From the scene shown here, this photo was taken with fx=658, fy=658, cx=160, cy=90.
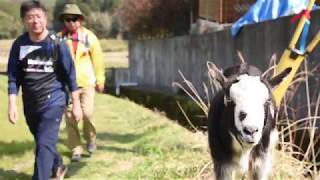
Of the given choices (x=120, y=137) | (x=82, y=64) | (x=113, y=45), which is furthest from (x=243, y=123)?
(x=113, y=45)

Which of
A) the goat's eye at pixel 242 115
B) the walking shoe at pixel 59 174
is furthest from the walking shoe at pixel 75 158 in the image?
the goat's eye at pixel 242 115

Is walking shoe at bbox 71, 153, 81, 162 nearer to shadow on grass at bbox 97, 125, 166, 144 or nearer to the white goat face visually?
shadow on grass at bbox 97, 125, 166, 144

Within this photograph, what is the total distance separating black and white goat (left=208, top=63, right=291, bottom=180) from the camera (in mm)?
4410

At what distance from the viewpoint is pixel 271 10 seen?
1153cm

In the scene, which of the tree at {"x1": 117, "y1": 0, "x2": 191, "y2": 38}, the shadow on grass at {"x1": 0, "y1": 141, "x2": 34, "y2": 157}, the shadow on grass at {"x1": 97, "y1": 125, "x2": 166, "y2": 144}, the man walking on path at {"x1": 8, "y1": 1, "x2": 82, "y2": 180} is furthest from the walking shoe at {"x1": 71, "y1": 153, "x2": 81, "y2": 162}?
the tree at {"x1": 117, "y1": 0, "x2": 191, "y2": 38}

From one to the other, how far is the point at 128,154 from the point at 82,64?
4.86ft

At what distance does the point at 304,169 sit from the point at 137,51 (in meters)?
19.8

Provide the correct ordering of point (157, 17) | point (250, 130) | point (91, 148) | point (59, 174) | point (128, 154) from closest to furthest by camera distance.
A: point (250, 130), point (59, 174), point (91, 148), point (128, 154), point (157, 17)

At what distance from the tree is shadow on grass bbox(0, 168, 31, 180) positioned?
70.2 ft

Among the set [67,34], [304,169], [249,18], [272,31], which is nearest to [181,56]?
[249,18]

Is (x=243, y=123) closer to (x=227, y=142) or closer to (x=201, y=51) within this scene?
(x=227, y=142)

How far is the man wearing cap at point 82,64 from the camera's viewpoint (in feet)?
26.5

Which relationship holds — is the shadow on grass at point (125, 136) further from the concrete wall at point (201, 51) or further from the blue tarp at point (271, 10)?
the blue tarp at point (271, 10)

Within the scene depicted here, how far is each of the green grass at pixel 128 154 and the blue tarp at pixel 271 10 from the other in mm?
2513
